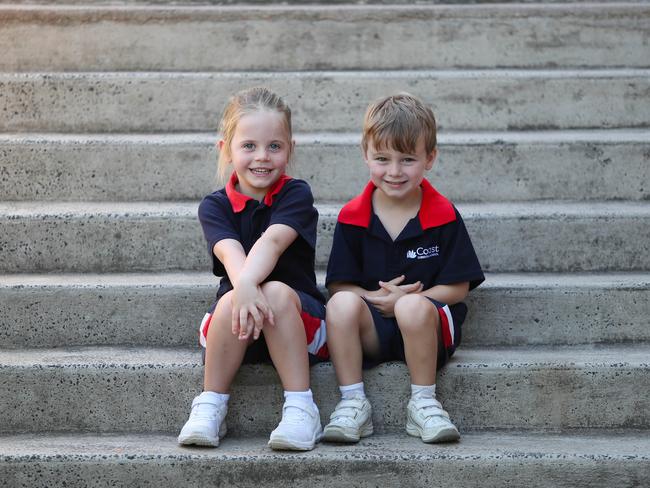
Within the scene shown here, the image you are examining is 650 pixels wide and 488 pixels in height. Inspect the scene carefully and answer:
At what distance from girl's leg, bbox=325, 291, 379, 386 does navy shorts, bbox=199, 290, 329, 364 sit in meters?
0.05

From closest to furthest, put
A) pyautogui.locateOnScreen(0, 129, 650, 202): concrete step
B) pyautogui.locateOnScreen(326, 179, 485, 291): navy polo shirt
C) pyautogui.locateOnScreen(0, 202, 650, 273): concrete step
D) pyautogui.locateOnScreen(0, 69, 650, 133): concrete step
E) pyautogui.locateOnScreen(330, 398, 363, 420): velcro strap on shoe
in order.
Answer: pyautogui.locateOnScreen(330, 398, 363, 420): velcro strap on shoe < pyautogui.locateOnScreen(326, 179, 485, 291): navy polo shirt < pyautogui.locateOnScreen(0, 202, 650, 273): concrete step < pyautogui.locateOnScreen(0, 129, 650, 202): concrete step < pyautogui.locateOnScreen(0, 69, 650, 133): concrete step

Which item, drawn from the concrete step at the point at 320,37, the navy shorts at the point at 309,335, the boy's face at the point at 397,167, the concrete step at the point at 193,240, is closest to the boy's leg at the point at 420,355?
the navy shorts at the point at 309,335

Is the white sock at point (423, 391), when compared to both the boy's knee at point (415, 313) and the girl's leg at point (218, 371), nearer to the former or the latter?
the boy's knee at point (415, 313)

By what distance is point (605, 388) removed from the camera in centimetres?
264

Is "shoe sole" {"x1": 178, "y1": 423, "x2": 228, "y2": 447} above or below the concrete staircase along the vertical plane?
below

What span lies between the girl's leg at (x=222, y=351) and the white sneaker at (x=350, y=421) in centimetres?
29

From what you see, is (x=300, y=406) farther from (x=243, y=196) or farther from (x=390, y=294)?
(x=243, y=196)

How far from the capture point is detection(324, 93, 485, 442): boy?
8.34 ft

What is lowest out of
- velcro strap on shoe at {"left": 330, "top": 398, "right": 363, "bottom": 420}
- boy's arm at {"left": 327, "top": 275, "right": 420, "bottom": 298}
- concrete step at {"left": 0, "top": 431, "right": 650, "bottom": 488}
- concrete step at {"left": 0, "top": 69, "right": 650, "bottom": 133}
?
concrete step at {"left": 0, "top": 431, "right": 650, "bottom": 488}

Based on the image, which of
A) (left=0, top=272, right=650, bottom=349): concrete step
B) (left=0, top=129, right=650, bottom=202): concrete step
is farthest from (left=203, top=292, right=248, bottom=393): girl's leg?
(left=0, top=129, right=650, bottom=202): concrete step

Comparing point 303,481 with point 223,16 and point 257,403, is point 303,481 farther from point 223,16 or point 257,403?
point 223,16

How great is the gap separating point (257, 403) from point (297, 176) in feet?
3.20

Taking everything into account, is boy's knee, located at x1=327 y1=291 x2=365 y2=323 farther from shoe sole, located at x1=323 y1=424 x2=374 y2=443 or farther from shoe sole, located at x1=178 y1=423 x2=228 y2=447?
shoe sole, located at x1=178 y1=423 x2=228 y2=447

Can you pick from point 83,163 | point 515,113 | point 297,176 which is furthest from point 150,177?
point 515,113
